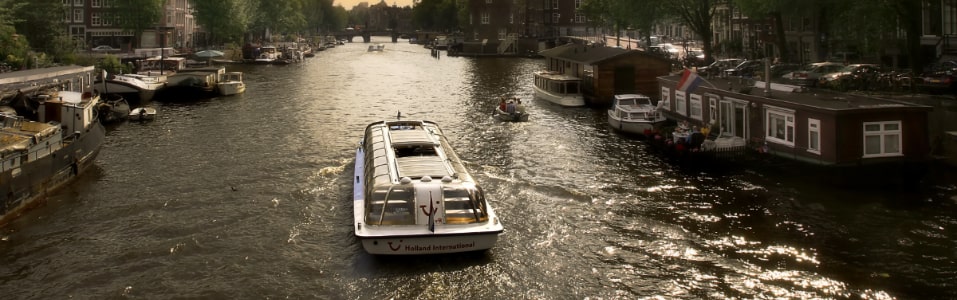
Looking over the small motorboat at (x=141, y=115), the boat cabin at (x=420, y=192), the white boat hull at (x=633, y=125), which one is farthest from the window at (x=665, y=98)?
the small motorboat at (x=141, y=115)

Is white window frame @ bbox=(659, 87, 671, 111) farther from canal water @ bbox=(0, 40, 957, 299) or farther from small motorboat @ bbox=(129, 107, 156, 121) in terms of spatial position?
small motorboat @ bbox=(129, 107, 156, 121)

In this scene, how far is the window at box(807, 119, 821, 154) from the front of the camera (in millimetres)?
33719

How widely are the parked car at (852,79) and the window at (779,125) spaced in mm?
11035

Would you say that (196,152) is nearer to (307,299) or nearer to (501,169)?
(501,169)

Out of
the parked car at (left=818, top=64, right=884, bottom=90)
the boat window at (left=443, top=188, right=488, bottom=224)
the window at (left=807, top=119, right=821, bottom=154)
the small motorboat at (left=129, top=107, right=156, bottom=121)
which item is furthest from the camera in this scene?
the small motorboat at (left=129, top=107, right=156, bottom=121)

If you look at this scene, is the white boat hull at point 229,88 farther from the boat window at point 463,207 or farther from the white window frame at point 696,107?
the boat window at point 463,207

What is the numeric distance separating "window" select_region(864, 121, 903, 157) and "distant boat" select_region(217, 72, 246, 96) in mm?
54692

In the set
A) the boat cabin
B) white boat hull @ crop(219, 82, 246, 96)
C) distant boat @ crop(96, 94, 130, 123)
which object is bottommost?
the boat cabin

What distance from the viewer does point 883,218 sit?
28.2 meters

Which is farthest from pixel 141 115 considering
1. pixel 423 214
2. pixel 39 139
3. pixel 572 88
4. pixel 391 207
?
pixel 423 214

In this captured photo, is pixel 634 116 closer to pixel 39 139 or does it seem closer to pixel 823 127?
pixel 823 127

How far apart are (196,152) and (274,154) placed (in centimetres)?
427

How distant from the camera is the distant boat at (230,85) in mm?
73062

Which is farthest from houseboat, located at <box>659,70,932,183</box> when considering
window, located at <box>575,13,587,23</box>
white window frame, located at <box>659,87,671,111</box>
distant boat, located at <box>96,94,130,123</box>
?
window, located at <box>575,13,587,23</box>
